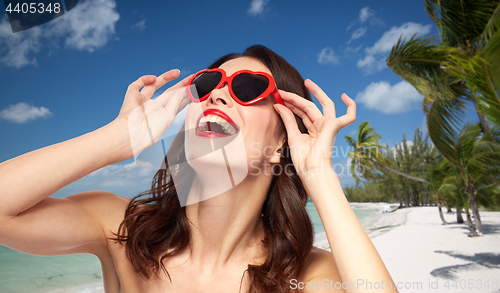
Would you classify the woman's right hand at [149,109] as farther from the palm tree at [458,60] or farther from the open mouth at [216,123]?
the palm tree at [458,60]

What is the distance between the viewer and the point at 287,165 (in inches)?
88.8

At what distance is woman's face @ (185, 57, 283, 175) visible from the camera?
6.15 ft

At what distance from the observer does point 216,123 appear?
1970 mm

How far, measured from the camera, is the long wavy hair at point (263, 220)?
189 centimetres

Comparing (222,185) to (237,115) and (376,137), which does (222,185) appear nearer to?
(237,115)

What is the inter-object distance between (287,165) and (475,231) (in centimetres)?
1310

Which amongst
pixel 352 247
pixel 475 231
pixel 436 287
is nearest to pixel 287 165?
pixel 352 247

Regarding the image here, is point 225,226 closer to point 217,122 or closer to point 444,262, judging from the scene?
point 217,122

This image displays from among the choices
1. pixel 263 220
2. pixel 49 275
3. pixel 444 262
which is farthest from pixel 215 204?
pixel 49 275

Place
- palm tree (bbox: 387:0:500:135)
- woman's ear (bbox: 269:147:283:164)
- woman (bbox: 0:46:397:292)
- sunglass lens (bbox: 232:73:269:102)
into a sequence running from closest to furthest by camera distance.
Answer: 1. woman (bbox: 0:46:397:292)
2. sunglass lens (bbox: 232:73:269:102)
3. woman's ear (bbox: 269:147:283:164)
4. palm tree (bbox: 387:0:500:135)

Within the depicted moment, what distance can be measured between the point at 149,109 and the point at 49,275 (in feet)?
47.1

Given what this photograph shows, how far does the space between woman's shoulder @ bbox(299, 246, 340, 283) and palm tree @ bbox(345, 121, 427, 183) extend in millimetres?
22495

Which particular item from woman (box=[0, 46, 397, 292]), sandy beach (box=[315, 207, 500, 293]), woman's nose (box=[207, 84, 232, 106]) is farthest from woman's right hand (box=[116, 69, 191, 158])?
sandy beach (box=[315, 207, 500, 293])

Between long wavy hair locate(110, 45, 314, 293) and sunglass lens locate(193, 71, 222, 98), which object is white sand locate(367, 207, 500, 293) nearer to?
long wavy hair locate(110, 45, 314, 293)
